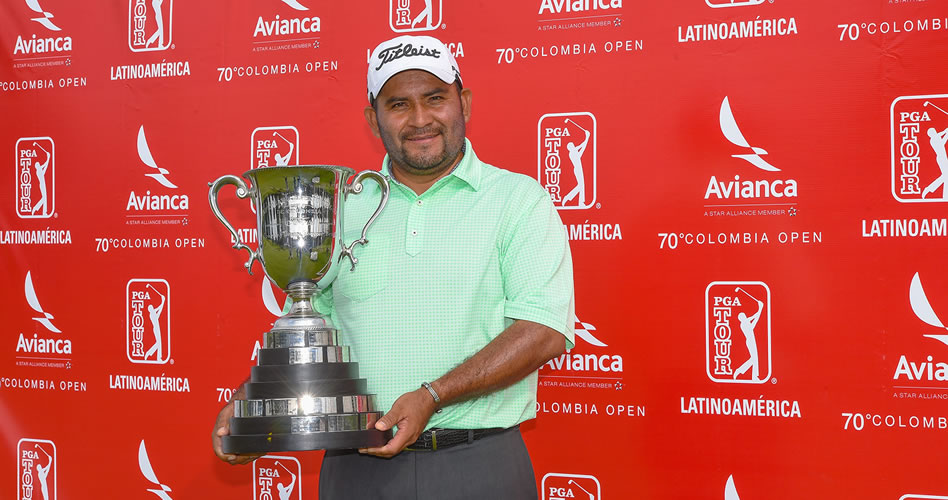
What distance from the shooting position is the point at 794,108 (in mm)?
2309

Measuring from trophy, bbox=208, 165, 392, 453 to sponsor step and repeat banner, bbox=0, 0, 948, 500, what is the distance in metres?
0.93

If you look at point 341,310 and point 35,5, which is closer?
point 341,310

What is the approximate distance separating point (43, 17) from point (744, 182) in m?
2.46

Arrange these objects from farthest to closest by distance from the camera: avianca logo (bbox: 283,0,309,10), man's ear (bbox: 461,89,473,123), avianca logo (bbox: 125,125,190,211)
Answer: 1. avianca logo (bbox: 125,125,190,211)
2. avianca logo (bbox: 283,0,309,10)
3. man's ear (bbox: 461,89,473,123)

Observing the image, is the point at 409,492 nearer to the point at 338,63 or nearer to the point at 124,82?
the point at 338,63

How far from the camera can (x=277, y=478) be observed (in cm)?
286

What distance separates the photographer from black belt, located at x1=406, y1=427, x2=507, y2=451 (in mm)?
1808

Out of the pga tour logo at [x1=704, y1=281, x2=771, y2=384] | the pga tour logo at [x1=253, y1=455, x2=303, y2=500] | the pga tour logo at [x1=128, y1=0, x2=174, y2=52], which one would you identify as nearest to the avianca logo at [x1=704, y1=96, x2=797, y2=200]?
the pga tour logo at [x1=704, y1=281, x2=771, y2=384]

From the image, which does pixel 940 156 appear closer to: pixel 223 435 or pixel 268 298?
pixel 223 435

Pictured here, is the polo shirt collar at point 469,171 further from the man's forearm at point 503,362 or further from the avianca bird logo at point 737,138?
the avianca bird logo at point 737,138

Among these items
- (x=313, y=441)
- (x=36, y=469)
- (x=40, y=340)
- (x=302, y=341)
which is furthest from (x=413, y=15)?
(x=36, y=469)

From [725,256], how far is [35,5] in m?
2.52

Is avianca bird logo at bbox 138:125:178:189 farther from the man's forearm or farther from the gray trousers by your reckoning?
the man's forearm

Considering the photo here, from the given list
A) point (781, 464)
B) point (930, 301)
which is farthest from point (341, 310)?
point (930, 301)
